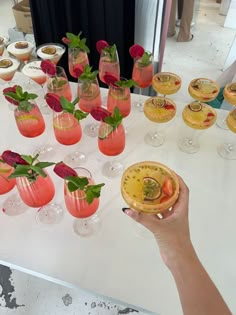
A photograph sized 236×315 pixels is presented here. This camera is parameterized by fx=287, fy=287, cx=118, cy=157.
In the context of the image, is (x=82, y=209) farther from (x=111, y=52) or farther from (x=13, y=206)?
(x=111, y=52)

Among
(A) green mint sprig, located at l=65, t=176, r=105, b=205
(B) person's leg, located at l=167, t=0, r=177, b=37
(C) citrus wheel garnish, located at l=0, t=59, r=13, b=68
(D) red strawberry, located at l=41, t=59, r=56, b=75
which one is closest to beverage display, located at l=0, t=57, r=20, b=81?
(C) citrus wheel garnish, located at l=0, t=59, r=13, b=68

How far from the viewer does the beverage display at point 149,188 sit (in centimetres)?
75

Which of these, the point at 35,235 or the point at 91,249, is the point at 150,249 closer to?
the point at 91,249

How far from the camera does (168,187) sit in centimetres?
79

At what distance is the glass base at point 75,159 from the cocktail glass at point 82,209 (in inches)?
6.9

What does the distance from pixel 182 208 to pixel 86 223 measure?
0.98 feet

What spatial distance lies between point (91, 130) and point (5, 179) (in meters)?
0.40

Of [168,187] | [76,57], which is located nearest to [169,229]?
[168,187]

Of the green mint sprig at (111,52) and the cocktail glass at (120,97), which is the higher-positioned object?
the green mint sprig at (111,52)

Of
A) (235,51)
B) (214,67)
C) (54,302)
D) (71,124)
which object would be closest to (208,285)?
(71,124)

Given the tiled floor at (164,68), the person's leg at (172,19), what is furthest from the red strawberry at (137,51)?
the person's leg at (172,19)

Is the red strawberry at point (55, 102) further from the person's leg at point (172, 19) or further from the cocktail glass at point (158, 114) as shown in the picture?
the person's leg at point (172, 19)

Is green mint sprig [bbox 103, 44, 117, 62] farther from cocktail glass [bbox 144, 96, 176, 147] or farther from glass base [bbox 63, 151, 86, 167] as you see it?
glass base [bbox 63, 151, 86, 167]

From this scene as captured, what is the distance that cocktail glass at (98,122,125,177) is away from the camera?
3.15ft
